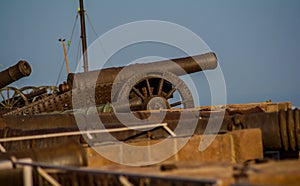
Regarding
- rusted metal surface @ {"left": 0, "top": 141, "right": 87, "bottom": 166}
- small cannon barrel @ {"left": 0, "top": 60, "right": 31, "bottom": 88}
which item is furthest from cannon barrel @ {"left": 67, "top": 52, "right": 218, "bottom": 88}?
rusted metal surface @ {"left": 0, "top": 141, "right": 87, "bottom": 166}

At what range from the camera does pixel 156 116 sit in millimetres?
12055

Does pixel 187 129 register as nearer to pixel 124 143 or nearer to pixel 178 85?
pixel 124 143

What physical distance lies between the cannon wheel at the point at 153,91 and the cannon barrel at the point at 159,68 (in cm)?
27

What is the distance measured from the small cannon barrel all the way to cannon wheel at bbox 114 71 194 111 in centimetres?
455

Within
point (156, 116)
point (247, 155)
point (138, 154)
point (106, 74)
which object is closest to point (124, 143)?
point (138, 154)

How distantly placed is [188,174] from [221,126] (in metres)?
4.90

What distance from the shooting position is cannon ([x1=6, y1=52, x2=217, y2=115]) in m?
15.9

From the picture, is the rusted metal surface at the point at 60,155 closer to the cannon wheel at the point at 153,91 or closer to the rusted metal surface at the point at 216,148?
the rusted metal surface at the point at 216,148

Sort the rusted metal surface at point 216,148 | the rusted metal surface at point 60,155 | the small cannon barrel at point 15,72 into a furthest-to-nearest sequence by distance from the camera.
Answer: the small cannon barrel at point 15,72 < the rusted metal surface at point 216,148 < the rusted metal surface at point 60,155

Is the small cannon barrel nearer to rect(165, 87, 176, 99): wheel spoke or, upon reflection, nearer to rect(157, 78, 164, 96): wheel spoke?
rect(157, 78, 164, 96): wheel spoke

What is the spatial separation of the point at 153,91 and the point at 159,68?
2.09 ft

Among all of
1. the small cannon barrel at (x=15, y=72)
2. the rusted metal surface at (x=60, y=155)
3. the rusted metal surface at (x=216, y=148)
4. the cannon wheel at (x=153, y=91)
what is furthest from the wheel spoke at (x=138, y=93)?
the rusted metal surface at (x=60, y=155)

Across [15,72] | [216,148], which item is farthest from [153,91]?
[216,148]

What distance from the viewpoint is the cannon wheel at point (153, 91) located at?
15.9 meters
